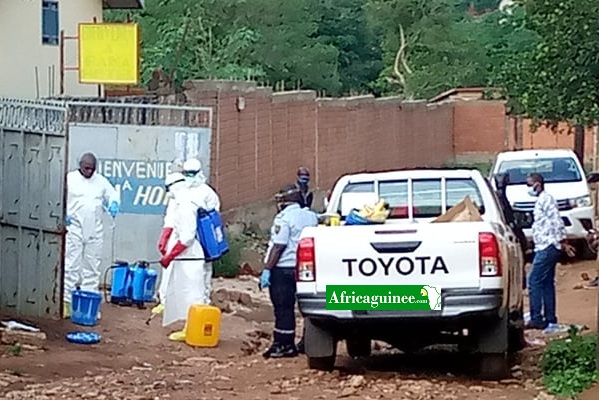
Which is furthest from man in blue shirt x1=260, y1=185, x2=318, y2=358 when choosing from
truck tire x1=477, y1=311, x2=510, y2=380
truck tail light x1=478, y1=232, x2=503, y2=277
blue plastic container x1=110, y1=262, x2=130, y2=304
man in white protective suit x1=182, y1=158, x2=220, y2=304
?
blue plastic container x1=110, y1=262, x2=130, y2=304

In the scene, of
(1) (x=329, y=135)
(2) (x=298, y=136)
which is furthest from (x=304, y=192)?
(1) (x=329, y=135)

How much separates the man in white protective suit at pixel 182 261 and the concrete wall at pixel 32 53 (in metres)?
14.8

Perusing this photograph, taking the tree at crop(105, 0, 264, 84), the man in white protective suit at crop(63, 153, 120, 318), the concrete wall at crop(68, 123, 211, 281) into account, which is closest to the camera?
the man in white protective suit at crop(63, 153, 120, 318)

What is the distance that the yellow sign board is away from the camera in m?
25.6

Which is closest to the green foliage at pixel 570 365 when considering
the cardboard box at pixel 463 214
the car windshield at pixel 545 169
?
the cardboard box at pixel 463 214

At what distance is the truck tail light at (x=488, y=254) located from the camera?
10344mm

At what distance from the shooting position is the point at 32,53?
2927cm

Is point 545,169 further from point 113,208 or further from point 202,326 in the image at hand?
point 202,326

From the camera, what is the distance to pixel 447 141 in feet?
148

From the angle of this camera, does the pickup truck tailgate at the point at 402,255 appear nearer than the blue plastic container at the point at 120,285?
Yes

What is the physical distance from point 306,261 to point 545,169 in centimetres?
1317

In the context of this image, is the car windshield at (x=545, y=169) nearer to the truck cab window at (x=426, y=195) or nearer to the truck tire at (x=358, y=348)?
the truck tire at (x=358, y=348)

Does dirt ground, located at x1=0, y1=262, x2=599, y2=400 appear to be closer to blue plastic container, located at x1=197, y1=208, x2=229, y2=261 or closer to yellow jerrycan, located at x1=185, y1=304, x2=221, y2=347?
yellow jerrycan, located at x1=185, y1=304, x2=221, y2=347

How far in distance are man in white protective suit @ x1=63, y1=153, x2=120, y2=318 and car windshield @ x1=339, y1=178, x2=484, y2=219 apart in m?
3.63
